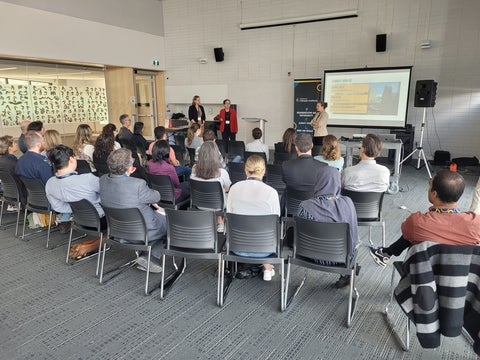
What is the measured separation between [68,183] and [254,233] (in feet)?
6.65

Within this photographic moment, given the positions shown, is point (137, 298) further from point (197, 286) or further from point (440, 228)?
point (440, 228)

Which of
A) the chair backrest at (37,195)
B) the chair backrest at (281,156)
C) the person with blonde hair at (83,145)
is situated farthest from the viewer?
the person with blonde hair at (83,145)

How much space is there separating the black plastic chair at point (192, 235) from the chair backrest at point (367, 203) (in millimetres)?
1424

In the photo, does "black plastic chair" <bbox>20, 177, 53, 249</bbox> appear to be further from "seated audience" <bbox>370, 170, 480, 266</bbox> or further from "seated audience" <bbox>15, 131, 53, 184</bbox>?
"seated audience" <bbox>370, 170, 480, 266</bbox>

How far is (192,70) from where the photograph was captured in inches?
464

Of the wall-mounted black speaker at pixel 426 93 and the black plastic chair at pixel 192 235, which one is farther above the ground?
the wall-mounted black speaker at pixel 426 93

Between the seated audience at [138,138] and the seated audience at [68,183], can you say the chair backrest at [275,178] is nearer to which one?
the seated audience at [68,183]

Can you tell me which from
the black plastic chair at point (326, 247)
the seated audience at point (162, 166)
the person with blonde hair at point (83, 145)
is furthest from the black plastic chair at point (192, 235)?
the person with blonde hair at point (83, 145)

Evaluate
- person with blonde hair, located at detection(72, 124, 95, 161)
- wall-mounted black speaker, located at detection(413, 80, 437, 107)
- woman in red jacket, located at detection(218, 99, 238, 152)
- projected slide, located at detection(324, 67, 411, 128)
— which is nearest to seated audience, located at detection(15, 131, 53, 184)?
person with blonde hair, located at detection(72, 124, 95, 161)

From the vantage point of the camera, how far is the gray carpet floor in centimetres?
230

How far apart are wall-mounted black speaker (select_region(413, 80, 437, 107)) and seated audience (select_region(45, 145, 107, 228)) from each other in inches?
250

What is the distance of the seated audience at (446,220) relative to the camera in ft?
6.45

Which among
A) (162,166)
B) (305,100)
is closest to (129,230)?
(162,166)

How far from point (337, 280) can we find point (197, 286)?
1.27 metres
